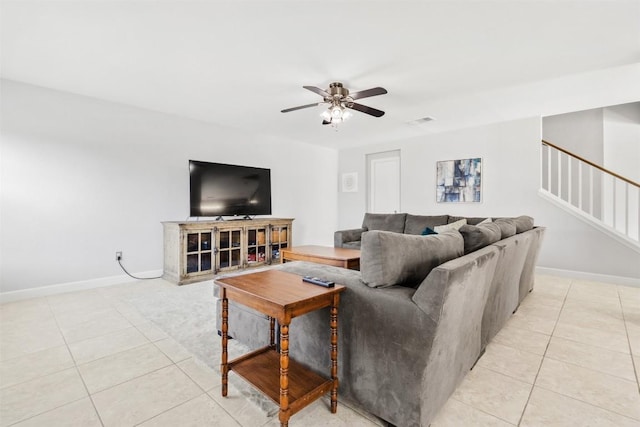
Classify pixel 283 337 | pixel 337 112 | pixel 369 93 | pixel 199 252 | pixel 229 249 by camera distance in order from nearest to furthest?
pixel 283 337, pixel 369 93, pixel 337 112, pixel 199 252, pixel 229 249

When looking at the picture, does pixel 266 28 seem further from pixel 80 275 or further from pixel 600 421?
pixel 80 275

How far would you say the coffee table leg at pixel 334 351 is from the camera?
142 cm

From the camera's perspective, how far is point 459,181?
205 inches

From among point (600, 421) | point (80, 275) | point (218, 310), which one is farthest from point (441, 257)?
point (80, 275)

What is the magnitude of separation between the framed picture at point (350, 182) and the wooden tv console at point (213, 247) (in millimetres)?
2351

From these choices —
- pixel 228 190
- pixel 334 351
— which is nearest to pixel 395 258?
pixel 334 351

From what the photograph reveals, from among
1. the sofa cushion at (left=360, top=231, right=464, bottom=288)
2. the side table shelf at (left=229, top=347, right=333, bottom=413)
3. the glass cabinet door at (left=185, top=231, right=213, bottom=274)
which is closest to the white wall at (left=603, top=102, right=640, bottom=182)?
the sofa cushion at (left=360, top=231, right=464, bottom=288)

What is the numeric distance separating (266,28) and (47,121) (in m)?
2.88

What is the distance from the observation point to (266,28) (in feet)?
7.52

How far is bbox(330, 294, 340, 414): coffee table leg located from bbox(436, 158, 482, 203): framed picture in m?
4.44

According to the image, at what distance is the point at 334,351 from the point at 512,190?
4.44m

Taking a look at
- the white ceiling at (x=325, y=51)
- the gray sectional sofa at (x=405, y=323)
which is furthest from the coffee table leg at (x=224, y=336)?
the white ceiling at (x=325, y=51)

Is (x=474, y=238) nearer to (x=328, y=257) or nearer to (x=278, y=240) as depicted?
(x=328, y=257)

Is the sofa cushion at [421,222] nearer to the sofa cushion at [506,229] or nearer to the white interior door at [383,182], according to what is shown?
the white interior door at [383,182]
